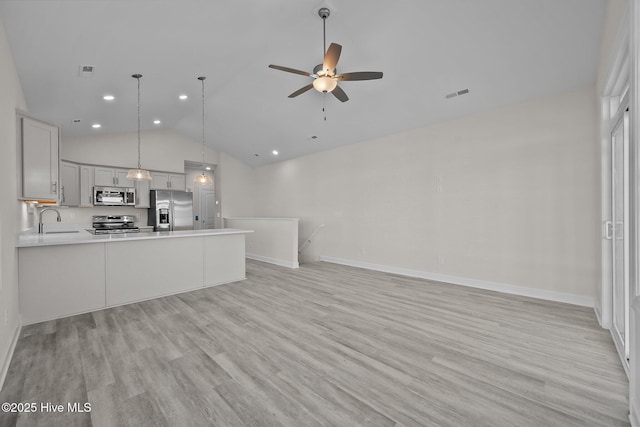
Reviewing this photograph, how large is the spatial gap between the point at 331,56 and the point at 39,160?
3.44 m

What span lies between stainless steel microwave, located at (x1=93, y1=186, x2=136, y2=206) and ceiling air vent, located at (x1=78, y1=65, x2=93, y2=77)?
4.05 m

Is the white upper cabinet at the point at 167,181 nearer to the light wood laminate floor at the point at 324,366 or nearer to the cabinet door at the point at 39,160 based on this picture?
the cabinet door at the point at 39,160

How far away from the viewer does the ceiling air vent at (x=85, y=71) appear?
3294mm

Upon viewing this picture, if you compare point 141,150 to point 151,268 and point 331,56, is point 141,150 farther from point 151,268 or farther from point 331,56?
point 331,56

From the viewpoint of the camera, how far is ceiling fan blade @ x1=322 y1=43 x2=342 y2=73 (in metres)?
2.70

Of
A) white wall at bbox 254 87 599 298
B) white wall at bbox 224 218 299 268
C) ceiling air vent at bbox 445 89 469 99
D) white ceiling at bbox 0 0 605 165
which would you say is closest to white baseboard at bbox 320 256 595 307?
white wall at bbox 254 87 599 298

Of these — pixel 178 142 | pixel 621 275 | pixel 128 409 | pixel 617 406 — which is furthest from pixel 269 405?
pixel 178 142

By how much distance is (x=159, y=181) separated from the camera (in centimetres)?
764

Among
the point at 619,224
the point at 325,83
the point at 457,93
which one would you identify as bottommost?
the point at 619,224

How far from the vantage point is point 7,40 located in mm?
2541

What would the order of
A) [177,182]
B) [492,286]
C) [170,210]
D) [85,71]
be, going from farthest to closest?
1. [177,182]
2. [170,210]
3. [492,286]
4. [85,71]

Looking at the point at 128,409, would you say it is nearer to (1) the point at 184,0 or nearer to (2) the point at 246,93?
(1) the point at 184,0

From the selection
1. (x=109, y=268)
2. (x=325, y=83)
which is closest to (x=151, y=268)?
(x=109, y=268)

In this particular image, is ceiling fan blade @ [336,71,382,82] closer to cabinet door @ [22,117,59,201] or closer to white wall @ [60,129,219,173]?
cabinet door @ [22,117,59,201]
